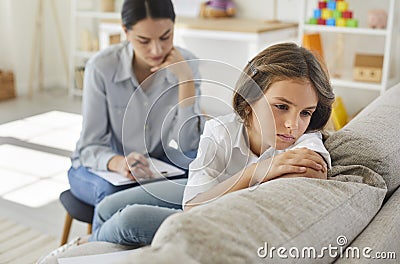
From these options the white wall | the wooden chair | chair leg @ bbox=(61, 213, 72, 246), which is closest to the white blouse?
the wooden chair

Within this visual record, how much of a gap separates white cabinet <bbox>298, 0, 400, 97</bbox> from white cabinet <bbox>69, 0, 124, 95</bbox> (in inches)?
65.9

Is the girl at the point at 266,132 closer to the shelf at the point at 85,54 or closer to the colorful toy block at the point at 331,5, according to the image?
the colorful toy block at the point at 331,5

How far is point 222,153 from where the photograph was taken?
3.50 ft

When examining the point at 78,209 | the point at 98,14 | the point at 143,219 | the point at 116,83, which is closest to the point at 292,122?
the point at 143,219

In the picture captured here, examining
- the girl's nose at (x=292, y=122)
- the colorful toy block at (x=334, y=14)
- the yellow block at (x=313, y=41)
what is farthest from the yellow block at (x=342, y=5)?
the girl's nose at (x=292, y=122)

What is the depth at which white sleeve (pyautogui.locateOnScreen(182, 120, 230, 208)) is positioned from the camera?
108 cm

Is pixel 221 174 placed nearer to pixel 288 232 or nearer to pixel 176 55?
pixel 288 232

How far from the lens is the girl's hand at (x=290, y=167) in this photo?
1.03m

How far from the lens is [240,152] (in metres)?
1.07

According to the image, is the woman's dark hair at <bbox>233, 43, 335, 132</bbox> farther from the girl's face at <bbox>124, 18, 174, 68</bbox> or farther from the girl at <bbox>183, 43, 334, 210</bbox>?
the girl's face at <bbox>124, 18, 174, 68</bbox>

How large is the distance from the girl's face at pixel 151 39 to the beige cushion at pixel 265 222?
103 cm

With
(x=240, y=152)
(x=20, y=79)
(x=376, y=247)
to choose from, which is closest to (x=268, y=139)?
(x=240, y=152)

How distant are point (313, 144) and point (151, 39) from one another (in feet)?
2.96

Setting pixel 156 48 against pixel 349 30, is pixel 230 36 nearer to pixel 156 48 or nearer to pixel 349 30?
pixel 349 30
